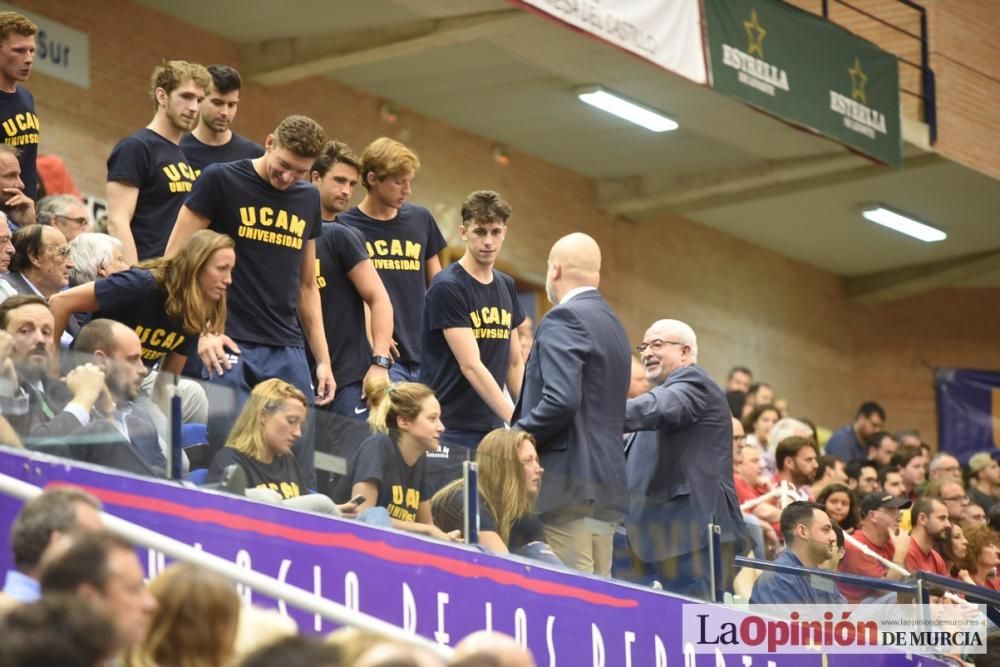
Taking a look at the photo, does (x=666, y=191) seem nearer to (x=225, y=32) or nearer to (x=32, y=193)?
(x=225, y=32)

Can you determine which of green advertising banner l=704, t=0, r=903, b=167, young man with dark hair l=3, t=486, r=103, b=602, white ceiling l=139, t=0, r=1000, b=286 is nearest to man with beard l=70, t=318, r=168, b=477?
young man with dark hair l=3, t=486, r=103, b=602

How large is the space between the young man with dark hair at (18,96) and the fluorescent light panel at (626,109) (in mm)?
7368

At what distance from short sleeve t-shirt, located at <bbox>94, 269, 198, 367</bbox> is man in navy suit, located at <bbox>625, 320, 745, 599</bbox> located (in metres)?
1.96

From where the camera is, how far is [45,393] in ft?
18.4

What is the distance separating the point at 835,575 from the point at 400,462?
7.68 ft

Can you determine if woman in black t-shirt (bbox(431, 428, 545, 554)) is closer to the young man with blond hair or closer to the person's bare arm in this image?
the young man with blond hair

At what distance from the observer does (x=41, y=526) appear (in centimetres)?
436

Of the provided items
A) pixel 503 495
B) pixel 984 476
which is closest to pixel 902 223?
pixel 984 476

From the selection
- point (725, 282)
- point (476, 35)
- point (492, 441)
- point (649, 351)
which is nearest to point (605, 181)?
point (725, 282)

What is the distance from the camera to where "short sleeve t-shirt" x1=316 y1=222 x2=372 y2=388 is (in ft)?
26.0

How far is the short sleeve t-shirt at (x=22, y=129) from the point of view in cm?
775

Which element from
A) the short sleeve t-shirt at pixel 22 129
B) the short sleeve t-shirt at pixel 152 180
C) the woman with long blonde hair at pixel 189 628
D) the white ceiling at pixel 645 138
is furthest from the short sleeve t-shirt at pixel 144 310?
the white ceiling at pixel 645 138

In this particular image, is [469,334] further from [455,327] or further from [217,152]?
[217,152]

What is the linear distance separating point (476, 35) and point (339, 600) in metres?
7.37
